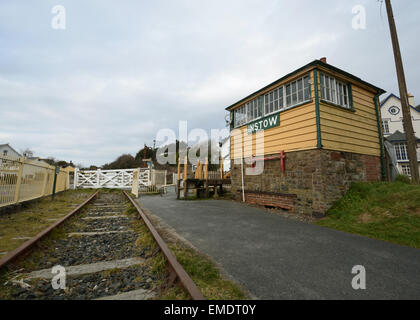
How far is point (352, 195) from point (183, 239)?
5817mm

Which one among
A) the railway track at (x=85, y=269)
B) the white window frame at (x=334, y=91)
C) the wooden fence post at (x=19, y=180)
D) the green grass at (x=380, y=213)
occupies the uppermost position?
the white window frame at (x=334, y=91)

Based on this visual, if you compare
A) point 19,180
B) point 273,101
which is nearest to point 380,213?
point 273,101

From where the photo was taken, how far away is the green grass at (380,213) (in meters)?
4.31

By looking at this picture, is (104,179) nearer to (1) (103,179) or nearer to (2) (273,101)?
(1) (103,179)

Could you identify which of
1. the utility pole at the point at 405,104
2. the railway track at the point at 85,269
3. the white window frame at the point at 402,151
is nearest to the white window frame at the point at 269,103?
the utility pole at the point at 405,104

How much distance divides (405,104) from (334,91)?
10.6ft

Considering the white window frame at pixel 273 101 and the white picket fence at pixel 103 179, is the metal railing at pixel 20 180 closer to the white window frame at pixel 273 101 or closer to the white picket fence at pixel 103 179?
the white window frame at pixel 273 101

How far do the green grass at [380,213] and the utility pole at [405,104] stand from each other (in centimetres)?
185

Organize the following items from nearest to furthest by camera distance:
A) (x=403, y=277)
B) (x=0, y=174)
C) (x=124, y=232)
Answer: (x=403, y=277), (x=124, y=232), (x=0, y=174)

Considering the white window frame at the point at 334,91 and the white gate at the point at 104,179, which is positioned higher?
the white window frame at the point at 334,91

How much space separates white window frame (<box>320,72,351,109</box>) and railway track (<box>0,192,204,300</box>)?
7301 mm
